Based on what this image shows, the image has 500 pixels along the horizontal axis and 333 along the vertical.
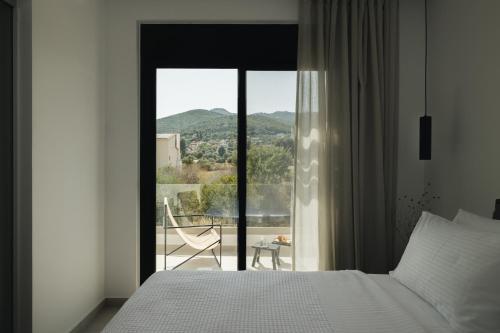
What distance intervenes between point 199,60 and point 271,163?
1.16m

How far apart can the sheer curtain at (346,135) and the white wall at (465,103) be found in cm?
34

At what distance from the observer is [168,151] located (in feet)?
11.7

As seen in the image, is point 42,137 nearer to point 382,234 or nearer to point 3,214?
point 3,214

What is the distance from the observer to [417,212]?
11.0 feet

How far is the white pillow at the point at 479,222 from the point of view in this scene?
174 cm

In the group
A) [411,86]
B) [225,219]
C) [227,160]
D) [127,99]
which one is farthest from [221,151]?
[411,86]

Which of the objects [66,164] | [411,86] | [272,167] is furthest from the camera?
[272,167]

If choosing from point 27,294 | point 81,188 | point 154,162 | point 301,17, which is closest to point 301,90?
point 301,17

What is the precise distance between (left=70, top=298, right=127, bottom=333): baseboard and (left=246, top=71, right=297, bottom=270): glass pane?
1.26m

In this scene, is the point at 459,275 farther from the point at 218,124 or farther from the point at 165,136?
the point at 165,136

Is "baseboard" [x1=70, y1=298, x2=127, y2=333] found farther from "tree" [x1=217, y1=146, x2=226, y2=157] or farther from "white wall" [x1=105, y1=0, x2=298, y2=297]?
"tree" [x1=217, y1=146, x2=226, y2=157]

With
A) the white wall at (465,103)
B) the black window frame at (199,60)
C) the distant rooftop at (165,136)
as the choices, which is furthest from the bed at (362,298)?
the distant rooftop at (165,136)

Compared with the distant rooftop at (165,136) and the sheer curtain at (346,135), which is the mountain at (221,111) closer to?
the distant rooftop at (165,136)

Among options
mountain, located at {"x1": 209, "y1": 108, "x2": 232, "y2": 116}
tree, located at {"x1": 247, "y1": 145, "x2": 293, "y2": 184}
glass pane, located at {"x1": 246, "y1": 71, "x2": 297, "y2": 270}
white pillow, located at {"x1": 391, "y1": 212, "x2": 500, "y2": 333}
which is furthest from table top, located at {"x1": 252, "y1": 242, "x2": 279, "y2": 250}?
white pillow, located at {"x1": 391, "y1": 212, "x2": 500, "y2": 333}
